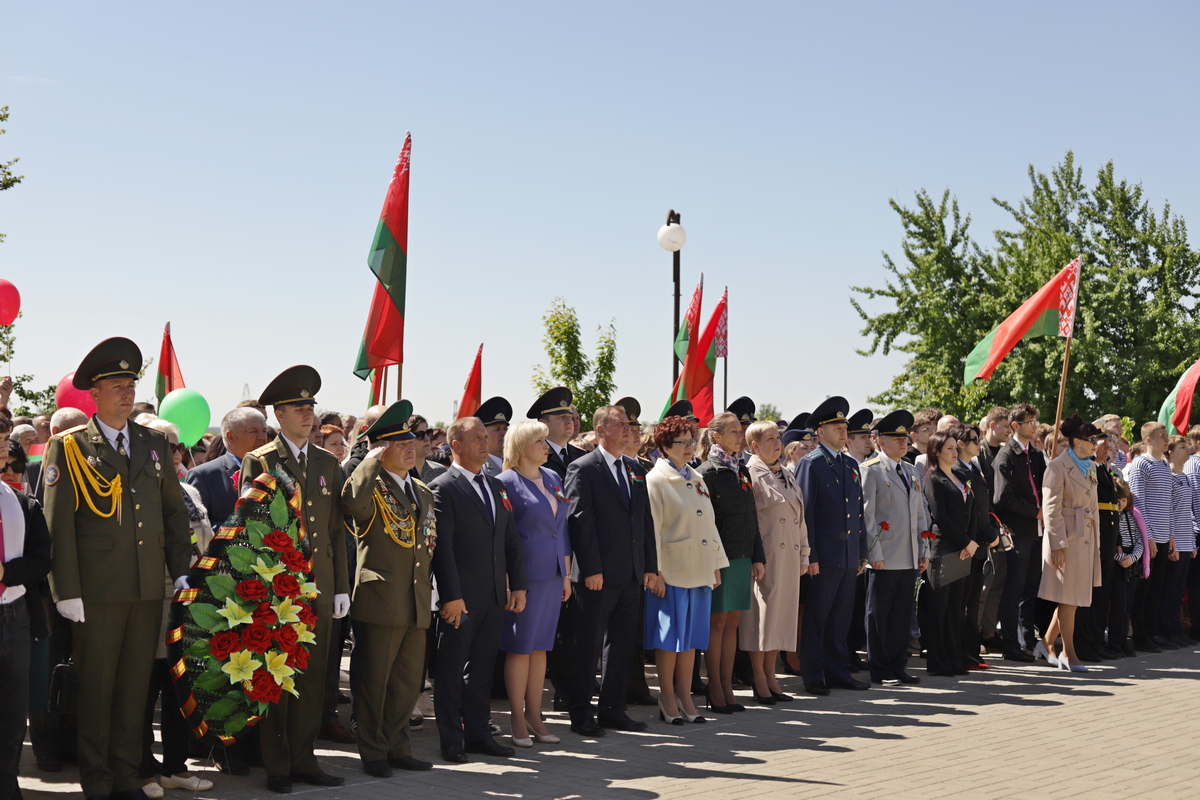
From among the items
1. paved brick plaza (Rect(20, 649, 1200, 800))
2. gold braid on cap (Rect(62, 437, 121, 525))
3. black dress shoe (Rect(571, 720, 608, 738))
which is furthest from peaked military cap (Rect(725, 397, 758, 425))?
gold braid on cap (Rect(62, 437, 121, 525))

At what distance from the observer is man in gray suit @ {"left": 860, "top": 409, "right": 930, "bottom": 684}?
1051 cm

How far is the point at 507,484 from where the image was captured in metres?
8.09

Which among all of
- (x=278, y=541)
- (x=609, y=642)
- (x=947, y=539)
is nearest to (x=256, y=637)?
(x=278, y=541)

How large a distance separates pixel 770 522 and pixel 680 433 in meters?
1.29

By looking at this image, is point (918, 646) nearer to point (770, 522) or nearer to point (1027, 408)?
point (1027, 408)

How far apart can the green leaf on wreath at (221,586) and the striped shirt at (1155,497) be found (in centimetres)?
1029

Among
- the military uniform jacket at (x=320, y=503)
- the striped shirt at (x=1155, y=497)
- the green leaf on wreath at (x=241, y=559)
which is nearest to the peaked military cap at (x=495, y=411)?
the military uniform jacket at (x=320, y=503)

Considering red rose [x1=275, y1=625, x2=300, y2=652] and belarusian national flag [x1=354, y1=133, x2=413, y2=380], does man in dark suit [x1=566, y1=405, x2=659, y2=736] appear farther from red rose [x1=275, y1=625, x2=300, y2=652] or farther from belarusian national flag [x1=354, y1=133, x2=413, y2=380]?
belarusian national flag [x1=354, y1=133, x2=413, y2=380]

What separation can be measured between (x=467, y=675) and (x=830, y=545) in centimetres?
380

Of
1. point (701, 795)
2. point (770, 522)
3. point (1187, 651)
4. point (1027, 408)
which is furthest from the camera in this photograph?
point (1187, 651)

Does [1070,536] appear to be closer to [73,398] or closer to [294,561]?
[294,561]

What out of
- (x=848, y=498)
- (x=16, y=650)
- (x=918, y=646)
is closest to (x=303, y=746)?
(x=16, y=650)

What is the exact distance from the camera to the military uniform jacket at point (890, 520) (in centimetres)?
1047

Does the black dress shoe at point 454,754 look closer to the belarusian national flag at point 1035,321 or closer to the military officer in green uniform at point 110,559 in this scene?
the military officer in green uniform at point 110,559
